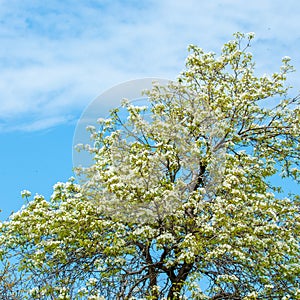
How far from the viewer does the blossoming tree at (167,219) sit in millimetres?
12133

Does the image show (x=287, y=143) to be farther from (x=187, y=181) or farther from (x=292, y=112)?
(x=187, y=181)

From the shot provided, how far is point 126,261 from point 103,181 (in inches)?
77.5

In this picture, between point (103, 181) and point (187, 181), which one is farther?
point (187, 181)

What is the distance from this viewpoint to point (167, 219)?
12664mm

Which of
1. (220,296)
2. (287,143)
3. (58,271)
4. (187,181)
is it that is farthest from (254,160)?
(58,271)

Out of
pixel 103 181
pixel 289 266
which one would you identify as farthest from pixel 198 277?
pixel 103 181

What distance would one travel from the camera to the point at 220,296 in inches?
509

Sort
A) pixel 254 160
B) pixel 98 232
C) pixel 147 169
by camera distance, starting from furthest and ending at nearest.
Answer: pixel 254 160, pixel 98 232, pixel 147 169

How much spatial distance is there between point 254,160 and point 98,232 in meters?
4.76

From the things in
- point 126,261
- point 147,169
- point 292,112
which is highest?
point 292,112

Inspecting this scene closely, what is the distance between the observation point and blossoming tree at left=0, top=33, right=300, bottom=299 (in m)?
12.1

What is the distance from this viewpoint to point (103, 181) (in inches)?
489

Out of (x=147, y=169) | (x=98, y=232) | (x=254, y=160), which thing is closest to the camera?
(x=147, y=169)

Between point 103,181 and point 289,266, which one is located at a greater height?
point 103,181
